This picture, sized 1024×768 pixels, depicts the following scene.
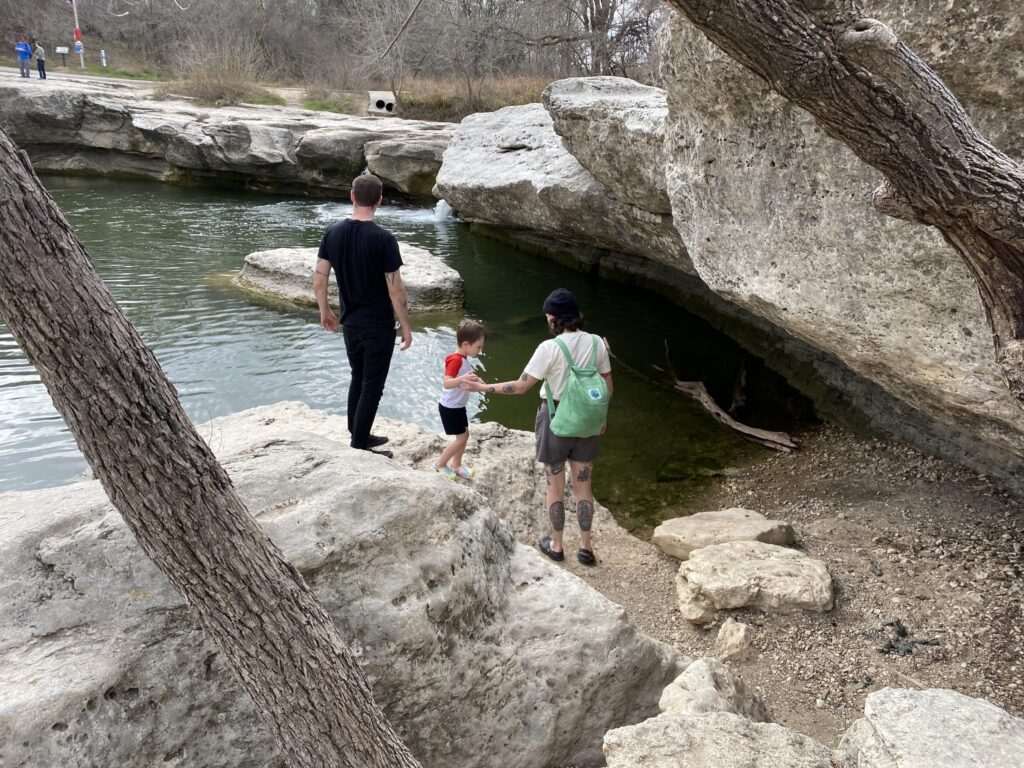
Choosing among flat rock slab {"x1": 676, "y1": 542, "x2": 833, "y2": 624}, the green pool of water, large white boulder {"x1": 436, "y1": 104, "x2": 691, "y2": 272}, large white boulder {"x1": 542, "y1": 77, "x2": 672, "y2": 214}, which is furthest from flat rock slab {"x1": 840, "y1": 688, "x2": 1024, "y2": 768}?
large white boulder {"x1": 436, "y1": 104, "x2": 691, "y2": 272}

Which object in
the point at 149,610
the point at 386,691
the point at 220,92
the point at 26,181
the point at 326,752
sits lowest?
the point at 386,691

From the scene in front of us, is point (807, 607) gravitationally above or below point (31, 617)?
below

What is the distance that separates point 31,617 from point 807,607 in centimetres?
381

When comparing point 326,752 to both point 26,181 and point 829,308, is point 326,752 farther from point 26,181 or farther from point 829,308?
point 829,308

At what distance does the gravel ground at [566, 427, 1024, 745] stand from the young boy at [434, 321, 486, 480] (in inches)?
40.8

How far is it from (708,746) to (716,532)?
2.81 metres

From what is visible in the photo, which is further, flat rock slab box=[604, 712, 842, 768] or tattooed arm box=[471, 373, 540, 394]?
tattooed arm box=[471, 373, 540, 394]

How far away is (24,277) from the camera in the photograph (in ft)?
4.78

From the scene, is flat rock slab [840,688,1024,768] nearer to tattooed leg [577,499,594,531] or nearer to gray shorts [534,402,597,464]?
gray shorts [534,402,597,464]

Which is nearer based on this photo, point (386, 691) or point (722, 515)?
point (386, 691)

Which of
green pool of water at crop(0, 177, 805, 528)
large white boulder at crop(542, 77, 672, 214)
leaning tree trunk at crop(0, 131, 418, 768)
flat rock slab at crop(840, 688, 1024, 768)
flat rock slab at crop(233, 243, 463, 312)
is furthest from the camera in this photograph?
flat rock slab at crop(233, 243, 463, 312)

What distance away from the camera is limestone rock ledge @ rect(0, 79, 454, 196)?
17109 millimetres

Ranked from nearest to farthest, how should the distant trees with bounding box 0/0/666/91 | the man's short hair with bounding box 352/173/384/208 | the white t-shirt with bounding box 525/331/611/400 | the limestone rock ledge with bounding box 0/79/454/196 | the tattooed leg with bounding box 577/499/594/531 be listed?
the man's short hair with bounding box 352/173/384/208
the white t-shirt with bounding box 525/331/611/400
the tattooed leg with bounding box 577/499/594/531
the limestone rock ledge with bounding box 0/79/454/196
the distant trees with bounding box 0/0/666/91

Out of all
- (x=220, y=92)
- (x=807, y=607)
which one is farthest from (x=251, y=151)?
(x=807, y=607)
